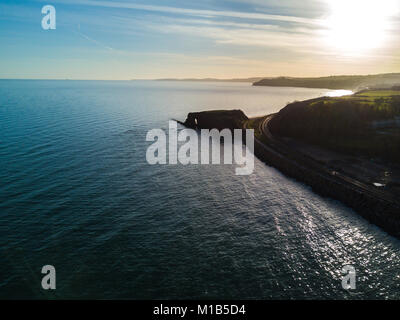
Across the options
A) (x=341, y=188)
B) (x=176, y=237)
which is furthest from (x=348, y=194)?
(x=176, y=237)

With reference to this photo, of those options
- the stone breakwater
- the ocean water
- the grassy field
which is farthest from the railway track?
the grassy field

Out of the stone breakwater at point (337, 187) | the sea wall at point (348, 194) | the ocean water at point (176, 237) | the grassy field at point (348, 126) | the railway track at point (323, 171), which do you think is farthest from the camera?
the grassy field at point (348, 126)

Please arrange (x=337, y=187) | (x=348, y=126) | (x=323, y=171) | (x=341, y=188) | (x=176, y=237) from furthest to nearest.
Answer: (x=348, y=126)
(x=323, y=171)
(x=337, y=187)
(x=341, y=188)
(x=176, y=237)

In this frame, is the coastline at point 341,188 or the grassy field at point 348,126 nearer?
the coastline at point 341,188

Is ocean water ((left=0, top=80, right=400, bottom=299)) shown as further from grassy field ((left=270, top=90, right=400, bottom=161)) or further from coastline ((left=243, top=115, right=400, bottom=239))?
grassy field ((left=270, top=90, right=400, bottom=161))

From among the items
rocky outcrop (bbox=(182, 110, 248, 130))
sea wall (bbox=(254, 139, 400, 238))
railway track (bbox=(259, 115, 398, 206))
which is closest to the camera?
sea wall (bbox=(254, 139, 400, 238))

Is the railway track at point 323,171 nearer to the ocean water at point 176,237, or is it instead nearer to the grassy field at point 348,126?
the ocean water at point 176,237

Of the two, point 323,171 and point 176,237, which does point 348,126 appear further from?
point 176,237

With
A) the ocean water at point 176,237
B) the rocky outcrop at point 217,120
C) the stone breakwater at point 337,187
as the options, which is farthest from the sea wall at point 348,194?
the rocky outcrop at point 217,120
